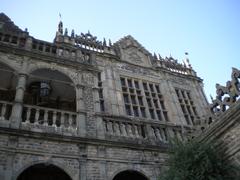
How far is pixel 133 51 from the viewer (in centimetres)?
1689

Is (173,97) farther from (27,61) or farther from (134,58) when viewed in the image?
(27,61)

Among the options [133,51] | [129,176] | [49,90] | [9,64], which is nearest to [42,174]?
[129,176]

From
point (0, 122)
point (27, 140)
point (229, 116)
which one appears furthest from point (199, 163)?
point (0, 122)

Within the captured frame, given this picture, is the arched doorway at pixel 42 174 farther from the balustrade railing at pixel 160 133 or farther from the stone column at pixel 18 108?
the balustrade railing at pixel 160 133

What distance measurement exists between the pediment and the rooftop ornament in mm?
8022

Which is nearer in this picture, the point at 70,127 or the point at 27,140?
the point at 27,140

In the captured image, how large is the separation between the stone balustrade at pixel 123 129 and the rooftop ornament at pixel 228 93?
347 cm

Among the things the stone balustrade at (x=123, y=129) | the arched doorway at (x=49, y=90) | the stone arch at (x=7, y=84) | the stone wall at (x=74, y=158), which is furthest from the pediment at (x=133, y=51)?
the stone wall at (x=74, y=158)

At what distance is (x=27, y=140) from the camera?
875cm

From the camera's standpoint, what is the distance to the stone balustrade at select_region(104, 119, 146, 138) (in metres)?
10.6

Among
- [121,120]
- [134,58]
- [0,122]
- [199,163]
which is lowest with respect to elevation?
[199,163]

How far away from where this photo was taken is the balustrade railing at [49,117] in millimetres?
9586

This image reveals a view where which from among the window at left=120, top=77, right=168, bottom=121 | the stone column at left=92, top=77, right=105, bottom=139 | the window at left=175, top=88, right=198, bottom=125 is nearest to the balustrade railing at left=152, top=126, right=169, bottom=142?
the window at left=120, top=77, right=168, bottom=121

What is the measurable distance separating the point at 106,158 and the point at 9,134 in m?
3.25
